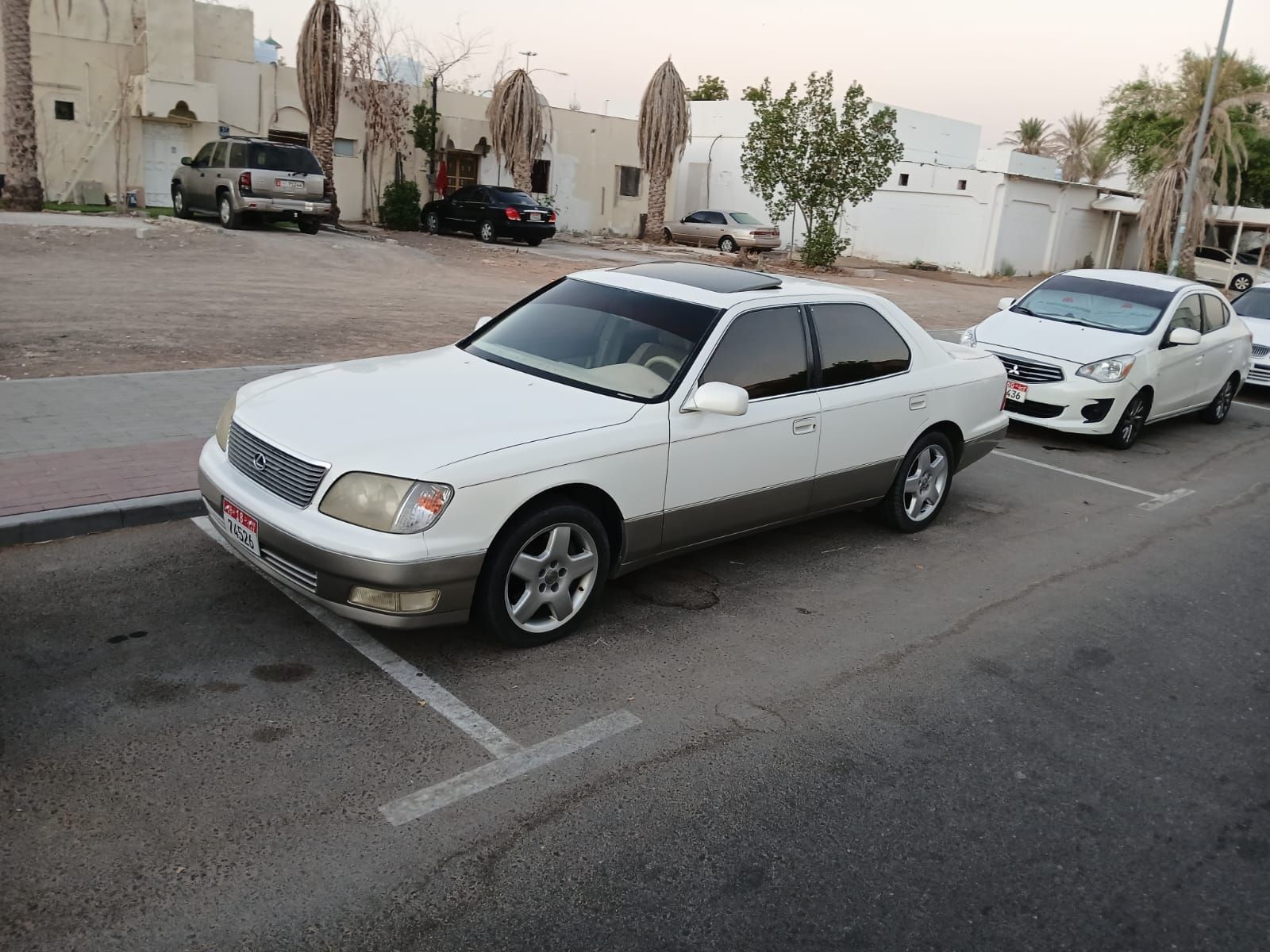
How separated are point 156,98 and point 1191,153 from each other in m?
30.5

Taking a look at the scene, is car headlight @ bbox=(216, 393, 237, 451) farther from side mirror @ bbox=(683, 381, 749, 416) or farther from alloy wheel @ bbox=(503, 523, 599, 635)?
side mirror @ bbox=(683, 381, 749, 416)

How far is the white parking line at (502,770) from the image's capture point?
3643 mm

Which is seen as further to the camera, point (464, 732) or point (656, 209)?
point (656, 209)

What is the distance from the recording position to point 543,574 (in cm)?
483

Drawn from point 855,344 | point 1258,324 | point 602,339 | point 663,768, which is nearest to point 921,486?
point 855,344

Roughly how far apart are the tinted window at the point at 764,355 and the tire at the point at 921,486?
1266 millimetres

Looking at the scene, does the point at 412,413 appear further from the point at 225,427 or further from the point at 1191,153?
the point at 1191,153

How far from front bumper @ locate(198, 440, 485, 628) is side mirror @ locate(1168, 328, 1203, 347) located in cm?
854

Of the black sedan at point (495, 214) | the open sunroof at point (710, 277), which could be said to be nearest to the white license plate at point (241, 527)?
the open sunroof at point (710, 277)

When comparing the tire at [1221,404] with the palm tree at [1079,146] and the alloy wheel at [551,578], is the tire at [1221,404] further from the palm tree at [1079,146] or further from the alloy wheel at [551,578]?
the palm tree at [1079,146]

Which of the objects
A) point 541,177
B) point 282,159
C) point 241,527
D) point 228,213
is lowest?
point 241,527

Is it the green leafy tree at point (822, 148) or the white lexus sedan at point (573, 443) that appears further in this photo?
the green leafy tree at point (822, 148)

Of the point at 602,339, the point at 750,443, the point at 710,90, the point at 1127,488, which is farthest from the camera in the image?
the point at 710,90

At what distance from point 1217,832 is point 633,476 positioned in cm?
276
